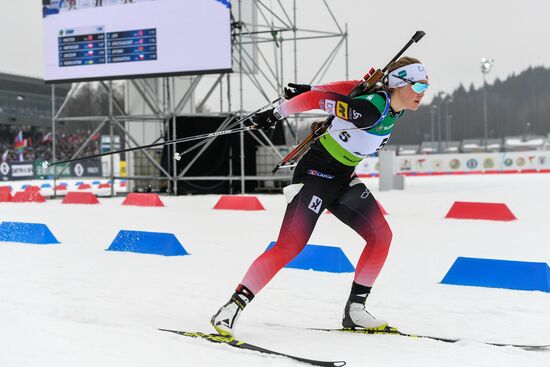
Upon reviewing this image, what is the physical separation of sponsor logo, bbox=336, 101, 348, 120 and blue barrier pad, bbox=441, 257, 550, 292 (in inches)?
112

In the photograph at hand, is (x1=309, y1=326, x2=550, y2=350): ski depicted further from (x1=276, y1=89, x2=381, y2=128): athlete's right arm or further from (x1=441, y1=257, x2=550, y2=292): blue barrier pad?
(x1=441, y1=257, x2=550, y2=292): blue barrier pad

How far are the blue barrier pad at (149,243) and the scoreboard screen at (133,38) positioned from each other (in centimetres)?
1104

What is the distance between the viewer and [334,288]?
632cm

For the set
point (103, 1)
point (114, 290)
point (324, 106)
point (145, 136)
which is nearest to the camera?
point (324, 106)

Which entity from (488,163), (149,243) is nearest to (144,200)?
(149,243)

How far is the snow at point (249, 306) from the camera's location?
13.1ft

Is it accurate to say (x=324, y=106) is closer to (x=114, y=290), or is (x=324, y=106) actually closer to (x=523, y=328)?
(x=523, y=328)

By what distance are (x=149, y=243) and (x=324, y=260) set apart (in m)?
2.46

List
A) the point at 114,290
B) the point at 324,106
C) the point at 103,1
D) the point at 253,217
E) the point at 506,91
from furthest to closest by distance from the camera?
the point at 506,91 < the point at 103,1 < the point at 253,217 < the point at 114,290 < the point at 324,106

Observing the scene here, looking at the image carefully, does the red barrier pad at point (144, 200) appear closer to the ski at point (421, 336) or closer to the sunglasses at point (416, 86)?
the ski at point (421, 336)

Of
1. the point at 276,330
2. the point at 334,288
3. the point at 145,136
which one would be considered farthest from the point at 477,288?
the point at 145,136

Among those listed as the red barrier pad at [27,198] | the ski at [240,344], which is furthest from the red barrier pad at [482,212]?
the red barrier pad at [27,198]

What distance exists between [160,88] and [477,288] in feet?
63.8

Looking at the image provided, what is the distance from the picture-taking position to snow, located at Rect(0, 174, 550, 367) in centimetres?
400
